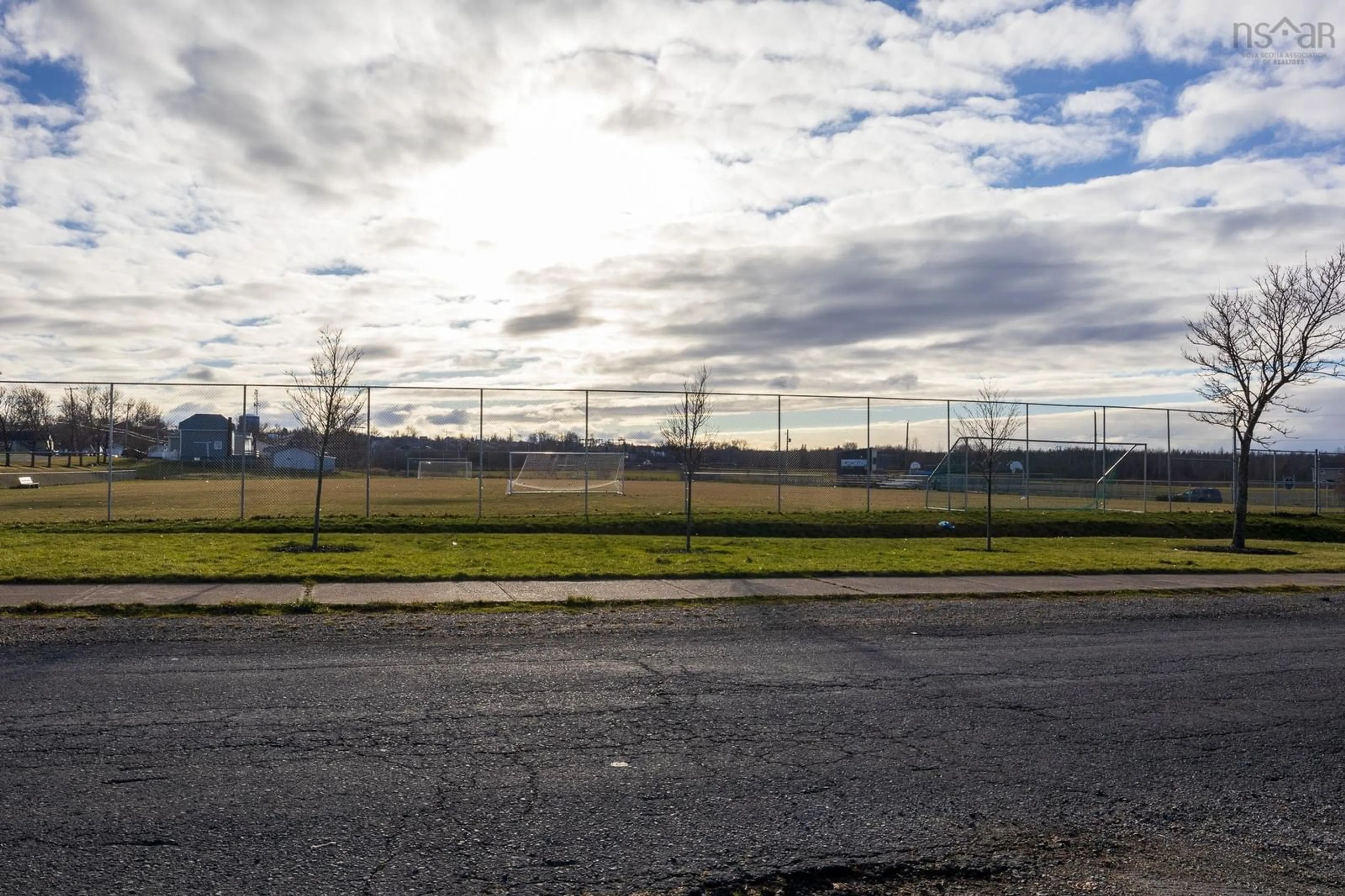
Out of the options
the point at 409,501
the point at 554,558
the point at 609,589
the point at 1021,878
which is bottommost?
the point at 1021,878

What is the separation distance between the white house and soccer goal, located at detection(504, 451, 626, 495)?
4980 millimetres

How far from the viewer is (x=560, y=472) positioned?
35062 mm

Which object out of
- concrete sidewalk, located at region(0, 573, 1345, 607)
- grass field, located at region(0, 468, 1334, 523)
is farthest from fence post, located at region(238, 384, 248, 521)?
concrete sidewalk, located at region(0, 573, 1345, 607)

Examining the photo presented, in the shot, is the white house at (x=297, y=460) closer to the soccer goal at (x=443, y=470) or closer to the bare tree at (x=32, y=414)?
the soccer goal at (x=443, y=470)

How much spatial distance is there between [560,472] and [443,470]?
4011 mm

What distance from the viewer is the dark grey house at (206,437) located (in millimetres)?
24500

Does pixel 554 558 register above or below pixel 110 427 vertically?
below

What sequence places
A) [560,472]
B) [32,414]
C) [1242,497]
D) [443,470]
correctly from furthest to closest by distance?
[32,414] → [560,472] → [443,470] → [1242,497]

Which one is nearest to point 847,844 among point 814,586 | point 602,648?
point 602,648

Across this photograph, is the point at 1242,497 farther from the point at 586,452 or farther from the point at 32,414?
the point at 32,414

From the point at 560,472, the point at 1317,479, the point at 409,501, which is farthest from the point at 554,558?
the point at 1317,479

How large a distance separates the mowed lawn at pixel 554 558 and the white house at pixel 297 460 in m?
6.56

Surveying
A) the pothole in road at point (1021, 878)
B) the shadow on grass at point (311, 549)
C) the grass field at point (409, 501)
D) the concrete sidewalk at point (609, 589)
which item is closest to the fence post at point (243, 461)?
the grass field at point (409, 501)

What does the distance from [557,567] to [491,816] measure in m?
9.88
